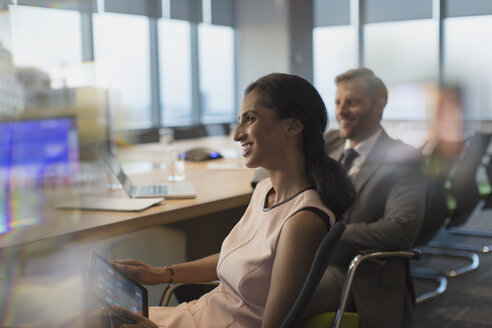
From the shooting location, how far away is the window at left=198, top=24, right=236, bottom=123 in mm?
8938

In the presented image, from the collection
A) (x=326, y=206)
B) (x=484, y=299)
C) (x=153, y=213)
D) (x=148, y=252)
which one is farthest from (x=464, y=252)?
(x=326, y=206)

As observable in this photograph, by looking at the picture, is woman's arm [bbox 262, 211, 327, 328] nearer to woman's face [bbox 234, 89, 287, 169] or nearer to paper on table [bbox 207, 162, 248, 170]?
woman's face [bbox 234, 89, 287, 169]

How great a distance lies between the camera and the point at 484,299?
3387mm

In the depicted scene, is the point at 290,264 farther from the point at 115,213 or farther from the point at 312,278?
the point at 115,213

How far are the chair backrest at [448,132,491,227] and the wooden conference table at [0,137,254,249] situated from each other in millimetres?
1474

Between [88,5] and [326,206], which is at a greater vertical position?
[88,5]

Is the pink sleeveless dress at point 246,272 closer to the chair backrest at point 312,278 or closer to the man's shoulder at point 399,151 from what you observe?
the chair backrest at point 312,278

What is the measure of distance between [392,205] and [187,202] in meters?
0.79

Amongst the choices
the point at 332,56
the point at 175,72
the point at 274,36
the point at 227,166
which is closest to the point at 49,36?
the point at 175,72

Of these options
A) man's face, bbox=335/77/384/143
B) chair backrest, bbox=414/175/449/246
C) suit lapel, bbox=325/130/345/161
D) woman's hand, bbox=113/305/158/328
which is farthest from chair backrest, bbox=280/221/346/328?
chair backrest, bbox=414/175/449/246

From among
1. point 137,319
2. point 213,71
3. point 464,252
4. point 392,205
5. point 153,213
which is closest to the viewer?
point 137,319

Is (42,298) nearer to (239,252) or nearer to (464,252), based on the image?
(239,252)

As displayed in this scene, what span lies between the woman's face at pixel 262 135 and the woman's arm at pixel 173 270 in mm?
392

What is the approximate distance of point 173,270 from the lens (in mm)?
1685
